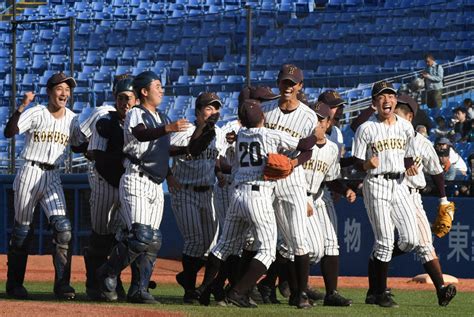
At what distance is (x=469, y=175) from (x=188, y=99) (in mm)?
7029

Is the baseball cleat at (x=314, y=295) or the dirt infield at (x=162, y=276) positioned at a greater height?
the dirt infield at (x=162, y=276)

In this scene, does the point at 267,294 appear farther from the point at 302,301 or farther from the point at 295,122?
the point at 295,122

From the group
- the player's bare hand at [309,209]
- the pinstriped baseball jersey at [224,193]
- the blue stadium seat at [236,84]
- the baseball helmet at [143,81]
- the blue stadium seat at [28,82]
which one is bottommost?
the player's bare hand at [309,209]

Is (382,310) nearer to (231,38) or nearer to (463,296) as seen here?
(463,296)

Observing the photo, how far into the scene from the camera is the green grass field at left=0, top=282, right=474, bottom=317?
26.2 feet

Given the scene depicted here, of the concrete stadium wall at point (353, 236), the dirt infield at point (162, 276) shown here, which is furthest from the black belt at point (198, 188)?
the concrete stadium wall at point (353, 236)

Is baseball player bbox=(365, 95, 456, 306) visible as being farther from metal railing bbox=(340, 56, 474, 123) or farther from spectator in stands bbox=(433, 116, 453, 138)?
metal railing bbox=(340, 56, 474, 123)

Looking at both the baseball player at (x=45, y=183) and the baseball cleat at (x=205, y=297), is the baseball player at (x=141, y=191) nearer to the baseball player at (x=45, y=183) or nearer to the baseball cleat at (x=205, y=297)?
the baseball cleat at (x=205, y=297)

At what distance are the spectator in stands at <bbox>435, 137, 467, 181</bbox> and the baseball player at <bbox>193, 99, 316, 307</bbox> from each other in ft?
18.1

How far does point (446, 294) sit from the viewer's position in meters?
9.27

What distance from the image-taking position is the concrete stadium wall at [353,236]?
548 inches

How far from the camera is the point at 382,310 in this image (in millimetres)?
8789

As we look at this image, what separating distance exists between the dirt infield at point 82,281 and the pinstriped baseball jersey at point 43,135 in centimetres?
129

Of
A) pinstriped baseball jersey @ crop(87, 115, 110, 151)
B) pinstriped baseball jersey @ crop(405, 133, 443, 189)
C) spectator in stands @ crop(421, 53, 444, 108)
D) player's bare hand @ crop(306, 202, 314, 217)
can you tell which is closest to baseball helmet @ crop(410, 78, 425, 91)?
spectator in stands @ crop(421, 53, 444, 108)
